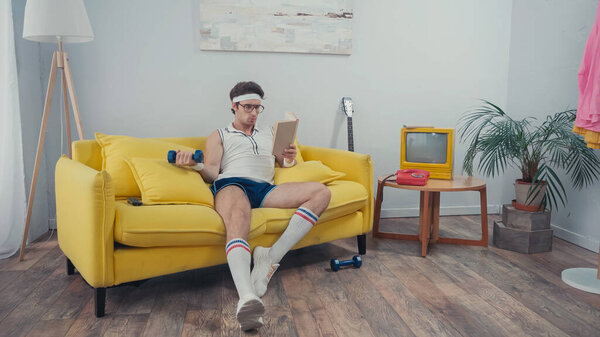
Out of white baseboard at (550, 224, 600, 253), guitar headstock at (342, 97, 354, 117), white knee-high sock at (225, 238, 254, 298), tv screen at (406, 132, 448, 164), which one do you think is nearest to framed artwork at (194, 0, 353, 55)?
guitar headstock at (342, 97, 354, 117)

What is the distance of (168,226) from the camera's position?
6.06 ft

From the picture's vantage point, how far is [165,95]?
3.05 meters

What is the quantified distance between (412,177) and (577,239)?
3.92 feet

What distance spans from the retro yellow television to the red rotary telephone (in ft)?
0.52

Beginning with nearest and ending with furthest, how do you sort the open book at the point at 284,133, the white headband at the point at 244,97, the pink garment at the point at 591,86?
1. the pink garment at the point at 591,86
2. the open book at the point at 284,133
3. the white headband at the point at 244,97

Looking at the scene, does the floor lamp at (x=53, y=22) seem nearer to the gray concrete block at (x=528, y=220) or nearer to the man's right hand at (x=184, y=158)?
the man's right hand at (x=184, y=158)

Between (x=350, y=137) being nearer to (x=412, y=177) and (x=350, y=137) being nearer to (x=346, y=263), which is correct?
(x=412, y=177)

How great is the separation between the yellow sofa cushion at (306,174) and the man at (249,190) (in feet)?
0.18

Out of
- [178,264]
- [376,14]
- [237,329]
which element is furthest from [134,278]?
[376,14]

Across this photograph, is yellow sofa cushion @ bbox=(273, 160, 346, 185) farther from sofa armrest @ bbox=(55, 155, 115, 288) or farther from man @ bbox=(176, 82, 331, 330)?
sofa armrest @ bbox=(55, 155, 115, 288)

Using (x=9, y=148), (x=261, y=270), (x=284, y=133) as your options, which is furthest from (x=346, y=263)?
(x=9, y=148)

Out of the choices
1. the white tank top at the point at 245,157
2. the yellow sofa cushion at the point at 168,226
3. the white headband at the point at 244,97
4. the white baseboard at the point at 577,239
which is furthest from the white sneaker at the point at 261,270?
the white baseboard at the point at 577,239

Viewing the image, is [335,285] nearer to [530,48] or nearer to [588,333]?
[588,333]

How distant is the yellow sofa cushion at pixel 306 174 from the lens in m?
2.48
